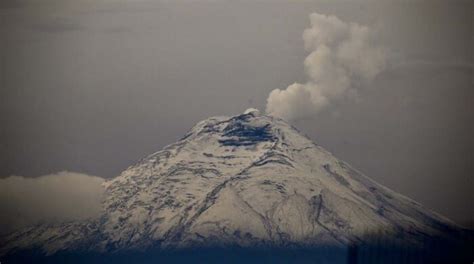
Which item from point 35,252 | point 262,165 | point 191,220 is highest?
point 262,165

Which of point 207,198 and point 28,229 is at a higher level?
point 207,198

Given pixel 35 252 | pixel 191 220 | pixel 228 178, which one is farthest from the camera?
pixel 228 178

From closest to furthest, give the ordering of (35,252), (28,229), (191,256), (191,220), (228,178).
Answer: (28,229)
(35,252)
(191,256)
(191,220)
(228,178)

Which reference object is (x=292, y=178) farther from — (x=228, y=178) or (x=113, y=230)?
(x=113, y=230)

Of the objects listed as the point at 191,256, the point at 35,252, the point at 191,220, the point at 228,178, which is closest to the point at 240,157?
the point at 228,178

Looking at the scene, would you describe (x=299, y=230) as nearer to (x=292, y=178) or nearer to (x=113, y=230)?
(x=292, y=178)

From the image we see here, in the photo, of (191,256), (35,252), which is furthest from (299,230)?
(35,252)

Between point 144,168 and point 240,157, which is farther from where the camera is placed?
point 240,157
